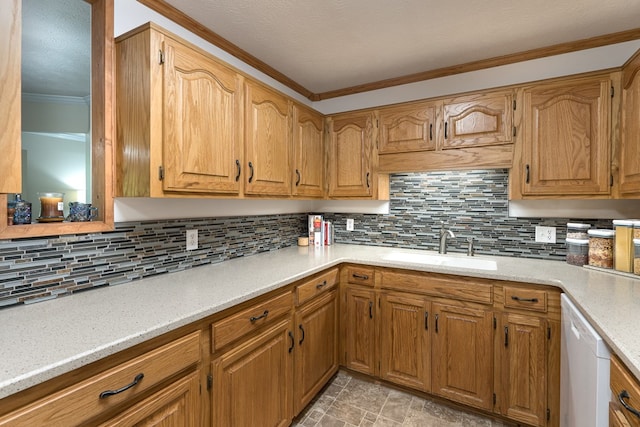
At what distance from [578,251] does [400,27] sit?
5.81 feet

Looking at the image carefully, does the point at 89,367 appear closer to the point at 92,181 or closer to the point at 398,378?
the point at 92,181

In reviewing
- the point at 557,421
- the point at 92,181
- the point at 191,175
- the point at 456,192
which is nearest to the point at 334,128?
the point at 456,192

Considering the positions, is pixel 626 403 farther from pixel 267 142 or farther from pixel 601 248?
pixel 267 142

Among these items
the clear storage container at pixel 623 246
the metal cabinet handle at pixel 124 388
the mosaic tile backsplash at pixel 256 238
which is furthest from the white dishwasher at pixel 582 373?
the metal cabinet handle at pixel 124 388

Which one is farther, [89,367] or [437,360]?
[437,360]

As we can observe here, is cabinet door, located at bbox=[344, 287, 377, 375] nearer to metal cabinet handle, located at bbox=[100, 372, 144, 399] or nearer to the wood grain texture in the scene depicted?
metal cabinet handle, located at bbox=[100, 372, 144, 399]

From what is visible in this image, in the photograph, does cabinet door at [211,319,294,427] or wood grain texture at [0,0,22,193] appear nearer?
wood grain texture at [0,0,22,193]

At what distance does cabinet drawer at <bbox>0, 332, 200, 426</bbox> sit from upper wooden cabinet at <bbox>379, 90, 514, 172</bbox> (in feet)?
6.19

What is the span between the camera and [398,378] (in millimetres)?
2072

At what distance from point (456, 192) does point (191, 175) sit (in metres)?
1.93

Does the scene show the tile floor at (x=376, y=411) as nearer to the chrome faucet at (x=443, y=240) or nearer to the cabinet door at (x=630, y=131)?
the chrome faucet at (x=443, y=240)

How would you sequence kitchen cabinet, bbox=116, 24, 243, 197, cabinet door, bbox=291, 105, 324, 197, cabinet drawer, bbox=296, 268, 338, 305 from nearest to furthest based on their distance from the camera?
kitchen cabinet, bbox=116, 24, 243, 197 < cabinet drawer, bbox=296, 268, 338, 305 < cabinet door, bbox=291, 105, 324, 197

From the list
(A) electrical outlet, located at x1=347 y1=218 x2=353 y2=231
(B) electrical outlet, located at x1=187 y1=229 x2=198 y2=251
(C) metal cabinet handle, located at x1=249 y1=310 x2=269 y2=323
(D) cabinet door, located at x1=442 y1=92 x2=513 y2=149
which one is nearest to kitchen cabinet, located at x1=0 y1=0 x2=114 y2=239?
(B) electrical outlet, located at x1=187 y1=229 x2=198 y2=251

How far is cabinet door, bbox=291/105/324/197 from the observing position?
230 centimetres
